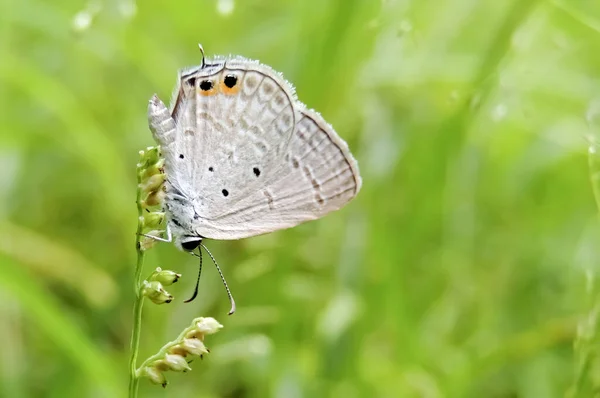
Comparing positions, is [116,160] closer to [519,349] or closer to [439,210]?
[439,210]

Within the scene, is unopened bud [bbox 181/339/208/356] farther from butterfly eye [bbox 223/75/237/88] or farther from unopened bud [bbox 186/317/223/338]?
butterfly eye [bbox 223/75/237/88]

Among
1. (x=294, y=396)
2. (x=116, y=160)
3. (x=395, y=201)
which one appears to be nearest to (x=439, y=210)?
(x=395, y=201)

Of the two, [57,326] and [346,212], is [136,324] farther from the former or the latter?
[346,212]

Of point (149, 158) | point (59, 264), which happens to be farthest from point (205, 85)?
point (59, 264)

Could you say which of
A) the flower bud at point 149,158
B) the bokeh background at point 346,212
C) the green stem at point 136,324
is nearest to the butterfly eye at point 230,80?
the bokeh background at point 346,212

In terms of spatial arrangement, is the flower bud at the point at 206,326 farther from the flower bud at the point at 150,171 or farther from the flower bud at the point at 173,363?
the flower bud at the point at 150,171

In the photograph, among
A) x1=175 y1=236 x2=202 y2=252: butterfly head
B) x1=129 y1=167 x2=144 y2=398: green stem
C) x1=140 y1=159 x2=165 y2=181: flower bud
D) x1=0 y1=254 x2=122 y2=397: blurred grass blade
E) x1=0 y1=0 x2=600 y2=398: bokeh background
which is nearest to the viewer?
x1=129 y1=167 x2=144 y2=398: green stem

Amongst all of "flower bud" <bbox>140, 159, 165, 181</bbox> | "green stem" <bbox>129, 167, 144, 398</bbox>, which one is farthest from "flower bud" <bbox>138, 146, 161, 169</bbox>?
"green stem" <bbox>129, 167, 144, 398</bbox>
